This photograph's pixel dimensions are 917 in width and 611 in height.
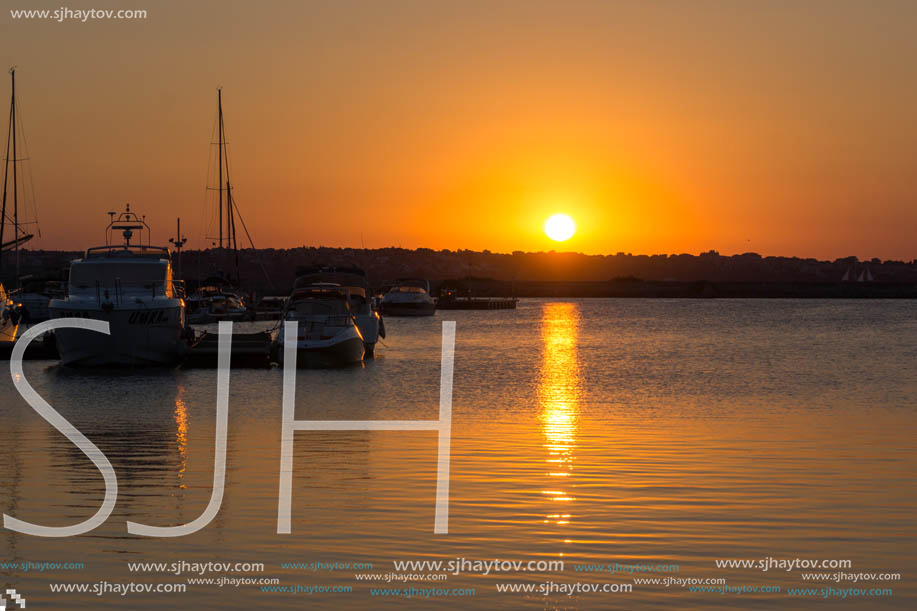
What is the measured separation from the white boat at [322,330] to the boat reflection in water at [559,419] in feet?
22.7

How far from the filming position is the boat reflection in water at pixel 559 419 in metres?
13.3

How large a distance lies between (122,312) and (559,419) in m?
17.6

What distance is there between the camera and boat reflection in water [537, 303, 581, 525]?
13.3m

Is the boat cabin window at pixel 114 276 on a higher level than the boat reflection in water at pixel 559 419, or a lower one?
higher

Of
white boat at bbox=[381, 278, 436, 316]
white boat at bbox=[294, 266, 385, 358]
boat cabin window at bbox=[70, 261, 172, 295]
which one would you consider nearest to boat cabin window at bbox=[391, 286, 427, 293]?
white boat at bbox=[381, 278, 436, 316]

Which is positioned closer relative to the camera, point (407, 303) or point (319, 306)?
point (319, 306)

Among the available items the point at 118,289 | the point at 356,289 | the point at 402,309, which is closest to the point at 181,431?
the point at 118,289

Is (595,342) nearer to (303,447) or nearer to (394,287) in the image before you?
(394,287)

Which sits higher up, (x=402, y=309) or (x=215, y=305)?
(x=215, y=305)

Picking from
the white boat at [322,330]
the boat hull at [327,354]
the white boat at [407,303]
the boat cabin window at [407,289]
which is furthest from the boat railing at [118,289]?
the boat cabin window at [407,289]

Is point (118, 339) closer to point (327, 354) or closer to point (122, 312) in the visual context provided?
point (122, 312)

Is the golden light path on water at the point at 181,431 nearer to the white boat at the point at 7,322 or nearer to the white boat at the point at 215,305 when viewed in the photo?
the white boat at the point at 7,322

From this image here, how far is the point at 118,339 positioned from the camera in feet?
114

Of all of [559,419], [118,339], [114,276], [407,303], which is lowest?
[407,303]
